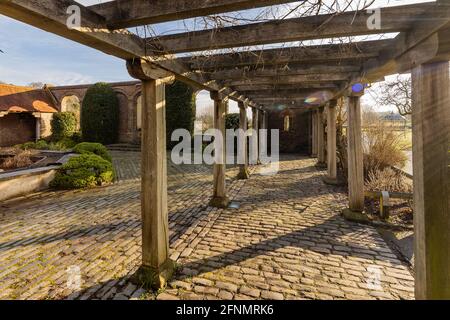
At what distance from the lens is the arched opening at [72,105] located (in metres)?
21.7

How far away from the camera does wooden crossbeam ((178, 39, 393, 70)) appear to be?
3432mm

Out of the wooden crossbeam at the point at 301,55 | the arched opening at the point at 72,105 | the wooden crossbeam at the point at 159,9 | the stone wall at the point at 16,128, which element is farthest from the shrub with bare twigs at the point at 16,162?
the arched opening at the point at 72,105

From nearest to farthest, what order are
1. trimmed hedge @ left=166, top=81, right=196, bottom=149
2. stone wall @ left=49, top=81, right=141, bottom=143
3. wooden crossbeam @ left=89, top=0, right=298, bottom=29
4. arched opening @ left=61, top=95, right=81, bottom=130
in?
wooden crossbeam @ left=89, top=0, right=298, bottom=29 → trimmed hedge @ left=166, top=81, right=196, bottom=149 → stone wall @ left=49, top=81, right=141, bottom=143 → arched opening @ left=61, top=95, right=81, bottom=130

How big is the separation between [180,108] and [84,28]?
15.9 m

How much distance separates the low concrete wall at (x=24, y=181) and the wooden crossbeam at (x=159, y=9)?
6.44 metres

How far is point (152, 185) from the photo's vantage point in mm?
2955

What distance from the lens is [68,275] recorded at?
3.09m

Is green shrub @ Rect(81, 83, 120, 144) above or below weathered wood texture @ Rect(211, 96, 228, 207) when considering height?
above

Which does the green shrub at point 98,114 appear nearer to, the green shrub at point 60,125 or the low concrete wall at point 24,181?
the green shrub at point 60,125

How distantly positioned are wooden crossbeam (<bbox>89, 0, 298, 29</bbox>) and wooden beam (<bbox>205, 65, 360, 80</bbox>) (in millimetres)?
2764

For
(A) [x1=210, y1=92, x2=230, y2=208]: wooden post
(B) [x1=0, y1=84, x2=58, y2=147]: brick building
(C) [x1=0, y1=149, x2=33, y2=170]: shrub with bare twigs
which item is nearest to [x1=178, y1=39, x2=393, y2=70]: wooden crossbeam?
(A) [x1=210, y1=92, x2=230, y2=208]: wooden post

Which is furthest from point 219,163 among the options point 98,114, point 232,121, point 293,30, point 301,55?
point 98,114

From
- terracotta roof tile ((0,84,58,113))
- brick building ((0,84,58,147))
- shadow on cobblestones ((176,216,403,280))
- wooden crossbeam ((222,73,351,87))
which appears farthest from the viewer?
terracotta roof tile ((0,84,58,113))

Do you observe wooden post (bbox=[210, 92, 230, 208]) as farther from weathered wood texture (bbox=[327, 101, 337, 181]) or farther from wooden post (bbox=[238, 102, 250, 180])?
weathered wood texture (bbox=[327, 101, 337, 181])
